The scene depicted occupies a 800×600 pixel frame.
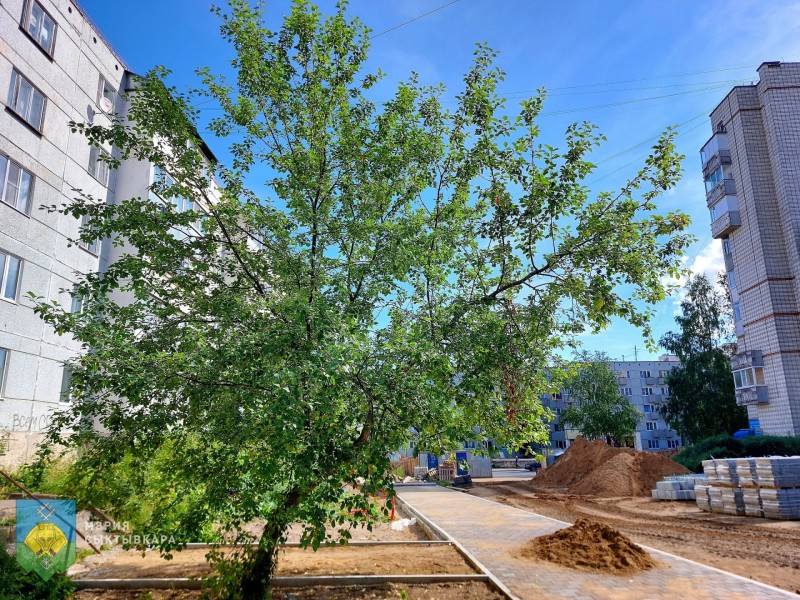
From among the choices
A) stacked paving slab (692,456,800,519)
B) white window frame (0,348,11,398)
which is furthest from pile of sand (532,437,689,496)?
white window frame (0,348,11,398)

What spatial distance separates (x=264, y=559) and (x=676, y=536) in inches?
425

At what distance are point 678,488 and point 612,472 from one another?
613 centimetres

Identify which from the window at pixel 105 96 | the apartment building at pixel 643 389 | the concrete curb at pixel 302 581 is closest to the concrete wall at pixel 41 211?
the window at pixel 105 96

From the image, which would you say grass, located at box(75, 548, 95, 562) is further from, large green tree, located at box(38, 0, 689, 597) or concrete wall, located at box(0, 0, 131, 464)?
concrete wall, located at box(0, 0, 131, 464)

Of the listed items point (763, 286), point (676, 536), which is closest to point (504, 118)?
point (676, 536)

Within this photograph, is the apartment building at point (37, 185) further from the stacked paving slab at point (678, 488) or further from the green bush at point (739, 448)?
the green bush at point (739, 448)

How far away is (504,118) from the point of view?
7.07 meters

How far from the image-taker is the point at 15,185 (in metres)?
14.3

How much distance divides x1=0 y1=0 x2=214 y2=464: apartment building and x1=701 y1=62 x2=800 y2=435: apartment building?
1163 inches

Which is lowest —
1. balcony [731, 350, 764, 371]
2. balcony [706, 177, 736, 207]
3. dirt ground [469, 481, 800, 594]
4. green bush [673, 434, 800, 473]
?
dirt ground [469, 481, 800, 594]

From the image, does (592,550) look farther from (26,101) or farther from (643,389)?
(643,389)

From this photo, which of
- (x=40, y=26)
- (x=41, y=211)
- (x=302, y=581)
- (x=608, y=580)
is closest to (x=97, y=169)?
(x=41, y=211)

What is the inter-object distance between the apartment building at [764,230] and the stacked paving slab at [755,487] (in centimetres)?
1286

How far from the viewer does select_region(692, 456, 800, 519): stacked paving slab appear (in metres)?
15.0
